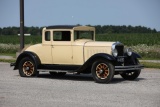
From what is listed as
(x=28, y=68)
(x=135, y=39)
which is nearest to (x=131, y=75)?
(x=28, y=68)

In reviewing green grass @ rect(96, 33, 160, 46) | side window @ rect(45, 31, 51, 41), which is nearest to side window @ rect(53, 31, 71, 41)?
side window @ rect(45, 31, 51, 41)

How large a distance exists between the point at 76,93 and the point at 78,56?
344 centimetres

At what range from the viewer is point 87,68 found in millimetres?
14297

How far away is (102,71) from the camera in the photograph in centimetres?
1365

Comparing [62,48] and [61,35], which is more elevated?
[61,35]

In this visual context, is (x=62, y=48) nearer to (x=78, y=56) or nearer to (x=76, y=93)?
(x=78, y=56)

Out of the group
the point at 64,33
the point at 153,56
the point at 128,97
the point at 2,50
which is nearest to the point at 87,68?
the point at 64,33

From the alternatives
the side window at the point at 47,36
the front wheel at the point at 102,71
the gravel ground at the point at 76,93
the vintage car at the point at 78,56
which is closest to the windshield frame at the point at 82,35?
the vintage car at the point at 78,56

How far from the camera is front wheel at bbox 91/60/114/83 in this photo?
44.0ft

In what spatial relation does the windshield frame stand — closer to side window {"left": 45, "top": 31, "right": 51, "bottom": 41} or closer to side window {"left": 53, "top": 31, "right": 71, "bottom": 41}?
side window {"left": 53, "top": 31, "right": 71, "bottom": 41}

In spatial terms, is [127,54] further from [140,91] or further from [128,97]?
[128,97]

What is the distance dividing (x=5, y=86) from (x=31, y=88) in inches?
37.6

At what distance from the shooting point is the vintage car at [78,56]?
13.7m

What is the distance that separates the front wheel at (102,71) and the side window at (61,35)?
1.58m
